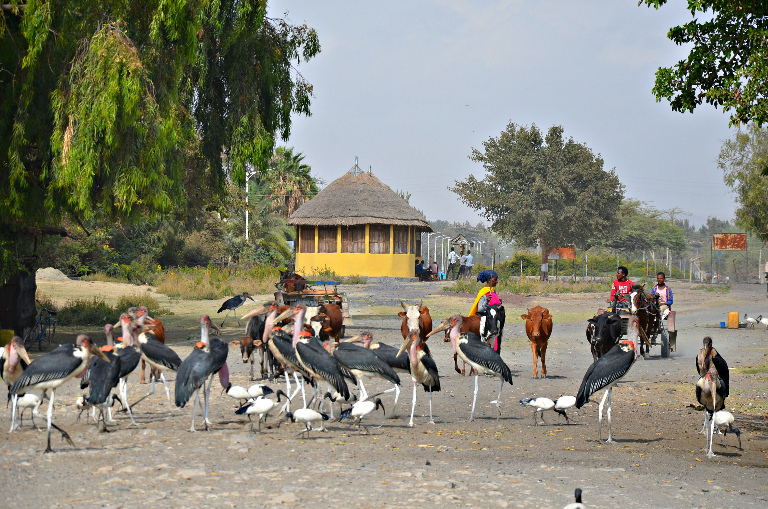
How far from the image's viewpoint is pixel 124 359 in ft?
34.8

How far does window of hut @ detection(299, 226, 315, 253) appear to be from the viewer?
51.8 meters

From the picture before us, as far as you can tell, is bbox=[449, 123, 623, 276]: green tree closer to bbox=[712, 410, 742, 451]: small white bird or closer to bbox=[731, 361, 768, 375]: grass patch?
bbox=[731, 361, 768, 375]: grass patch

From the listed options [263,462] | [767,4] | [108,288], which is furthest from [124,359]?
[108,288]

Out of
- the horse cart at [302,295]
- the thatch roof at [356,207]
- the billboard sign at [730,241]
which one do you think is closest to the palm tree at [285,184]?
the thatch roof at [356,207]

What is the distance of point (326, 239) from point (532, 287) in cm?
1434

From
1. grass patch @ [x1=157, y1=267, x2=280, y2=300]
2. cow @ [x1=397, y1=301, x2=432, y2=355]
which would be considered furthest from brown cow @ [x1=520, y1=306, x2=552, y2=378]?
grass patch @ [x1=157, y1=267, x2=280, y2=300]

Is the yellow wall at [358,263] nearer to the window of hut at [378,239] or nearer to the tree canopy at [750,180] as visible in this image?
the window of hut at [378,239]

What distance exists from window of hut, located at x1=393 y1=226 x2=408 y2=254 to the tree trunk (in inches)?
1319

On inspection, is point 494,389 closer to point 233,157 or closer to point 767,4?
point 767,4

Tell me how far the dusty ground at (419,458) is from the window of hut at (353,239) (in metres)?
36.2

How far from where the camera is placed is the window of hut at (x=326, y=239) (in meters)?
51.2

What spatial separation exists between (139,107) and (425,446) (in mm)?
9825

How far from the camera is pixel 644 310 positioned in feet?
59.8

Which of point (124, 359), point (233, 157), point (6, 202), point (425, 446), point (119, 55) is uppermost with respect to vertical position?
point (119, 55)
